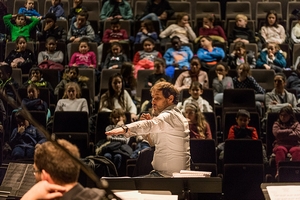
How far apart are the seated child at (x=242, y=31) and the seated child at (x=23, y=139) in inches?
153

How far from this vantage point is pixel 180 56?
9.71m

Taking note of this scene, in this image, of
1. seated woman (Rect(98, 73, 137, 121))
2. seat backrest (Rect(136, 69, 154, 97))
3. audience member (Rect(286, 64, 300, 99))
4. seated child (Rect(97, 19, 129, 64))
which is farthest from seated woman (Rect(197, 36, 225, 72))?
seated woman (Rect(98, 73, 137, 121))

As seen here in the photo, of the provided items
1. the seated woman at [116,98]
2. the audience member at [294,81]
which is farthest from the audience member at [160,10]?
the seated woman at [116,98]

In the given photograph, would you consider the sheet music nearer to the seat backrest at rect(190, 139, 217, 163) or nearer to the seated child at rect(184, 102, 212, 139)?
the seat backrest at rect(190, 139, 217, 163)

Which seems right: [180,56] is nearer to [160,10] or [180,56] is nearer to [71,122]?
[160,10]

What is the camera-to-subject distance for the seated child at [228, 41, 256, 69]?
9.61m

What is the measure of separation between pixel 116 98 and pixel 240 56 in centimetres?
215

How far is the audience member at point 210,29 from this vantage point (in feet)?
34.3

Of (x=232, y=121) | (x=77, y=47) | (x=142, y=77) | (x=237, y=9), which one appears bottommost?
(x=232, y=121)

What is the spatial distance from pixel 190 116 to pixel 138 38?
295 centimetres

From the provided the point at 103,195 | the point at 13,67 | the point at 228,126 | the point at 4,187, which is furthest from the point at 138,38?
the point at 103,195

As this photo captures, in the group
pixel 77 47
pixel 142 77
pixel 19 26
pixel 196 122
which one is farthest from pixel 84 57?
pixel 196 122

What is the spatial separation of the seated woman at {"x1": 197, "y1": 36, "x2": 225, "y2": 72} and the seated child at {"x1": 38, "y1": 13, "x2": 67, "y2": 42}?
2.10 m

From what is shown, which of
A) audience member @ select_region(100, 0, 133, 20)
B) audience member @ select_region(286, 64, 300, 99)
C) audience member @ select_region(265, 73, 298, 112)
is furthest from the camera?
audience member @ select_region(100, 0, 133, 20)
